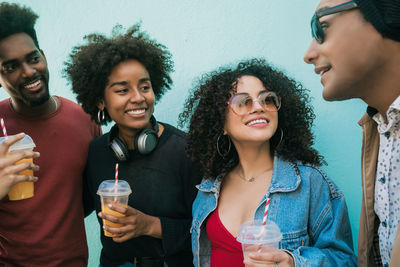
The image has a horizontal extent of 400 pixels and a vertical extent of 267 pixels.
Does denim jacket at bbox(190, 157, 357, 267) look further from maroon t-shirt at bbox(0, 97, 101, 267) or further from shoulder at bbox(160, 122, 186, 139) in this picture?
maroon t-shirt at bbox(0, 97, 101, 267)

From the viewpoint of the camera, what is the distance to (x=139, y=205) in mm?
2449

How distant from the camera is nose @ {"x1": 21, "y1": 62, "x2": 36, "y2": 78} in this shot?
2.53 metres

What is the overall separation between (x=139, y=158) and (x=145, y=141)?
0.19 m

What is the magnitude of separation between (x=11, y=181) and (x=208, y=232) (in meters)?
1.23

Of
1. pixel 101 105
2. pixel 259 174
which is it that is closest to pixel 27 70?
pixel 101 105

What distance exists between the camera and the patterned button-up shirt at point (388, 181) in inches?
66.6

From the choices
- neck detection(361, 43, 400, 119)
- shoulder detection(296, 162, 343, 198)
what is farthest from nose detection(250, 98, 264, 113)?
neck detection(361, 43, 400, 119)

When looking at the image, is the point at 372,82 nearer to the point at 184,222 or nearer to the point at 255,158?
the point at 255,158

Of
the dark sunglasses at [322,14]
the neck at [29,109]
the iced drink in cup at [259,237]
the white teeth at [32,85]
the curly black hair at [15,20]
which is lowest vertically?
the iced drink in cup at [259,237]

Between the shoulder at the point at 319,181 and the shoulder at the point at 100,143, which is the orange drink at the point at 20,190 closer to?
the shoulder at the point at 100,143

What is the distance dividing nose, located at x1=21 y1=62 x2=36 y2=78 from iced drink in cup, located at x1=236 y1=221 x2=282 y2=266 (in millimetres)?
1928

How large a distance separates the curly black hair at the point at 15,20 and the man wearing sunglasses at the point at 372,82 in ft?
7.05

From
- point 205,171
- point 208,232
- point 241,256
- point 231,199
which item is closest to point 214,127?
point 205,171

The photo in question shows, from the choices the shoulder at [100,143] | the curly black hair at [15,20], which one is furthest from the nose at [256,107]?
the curly black hair at [15,20]
